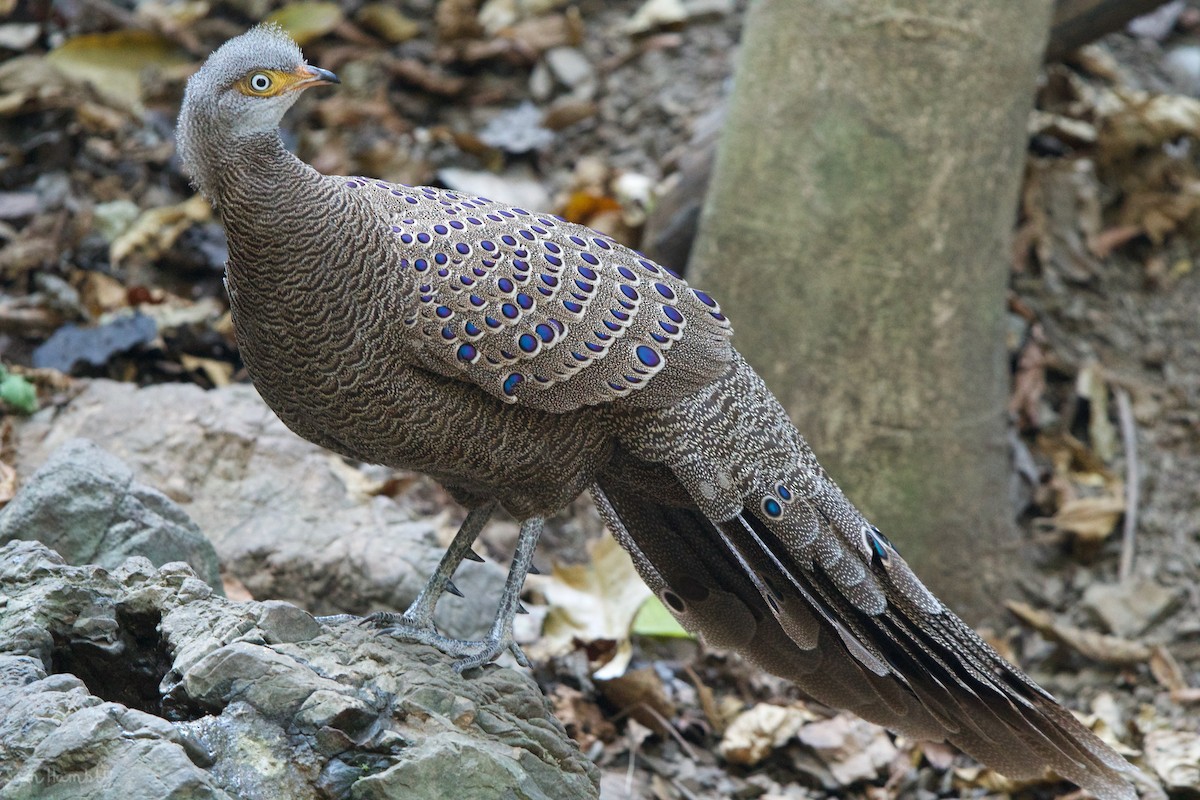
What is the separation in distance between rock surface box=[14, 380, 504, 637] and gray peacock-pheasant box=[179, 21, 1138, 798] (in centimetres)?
63

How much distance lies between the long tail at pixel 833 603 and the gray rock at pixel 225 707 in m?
0.80

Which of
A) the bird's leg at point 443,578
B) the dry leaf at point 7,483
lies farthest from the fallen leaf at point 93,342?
the bird's leg at point 443,578

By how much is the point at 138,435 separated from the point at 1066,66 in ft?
18.3

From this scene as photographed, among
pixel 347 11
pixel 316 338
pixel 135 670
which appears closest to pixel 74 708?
pixel 135 670

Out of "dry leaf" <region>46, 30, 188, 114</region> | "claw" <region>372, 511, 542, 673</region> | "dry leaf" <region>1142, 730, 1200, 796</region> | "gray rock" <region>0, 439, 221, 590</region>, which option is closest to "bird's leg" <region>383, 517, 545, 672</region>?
"claw" <region>372, 511, 542, 673</region>

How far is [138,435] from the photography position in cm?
499

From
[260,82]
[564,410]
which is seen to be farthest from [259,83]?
[564,410]

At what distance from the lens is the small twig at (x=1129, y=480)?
19.2 feet

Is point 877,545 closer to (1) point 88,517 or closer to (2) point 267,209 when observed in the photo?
(2) point 267,209

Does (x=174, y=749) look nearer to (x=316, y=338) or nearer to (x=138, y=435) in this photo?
(x=316, y=338)

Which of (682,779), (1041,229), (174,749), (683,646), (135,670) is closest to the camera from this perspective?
(174,749)

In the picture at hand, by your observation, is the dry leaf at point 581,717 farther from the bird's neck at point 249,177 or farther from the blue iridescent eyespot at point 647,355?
the bird's neck at point 249,177

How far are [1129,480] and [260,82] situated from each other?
4.45 m

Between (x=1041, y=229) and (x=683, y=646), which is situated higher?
(x=1041, y=229)
